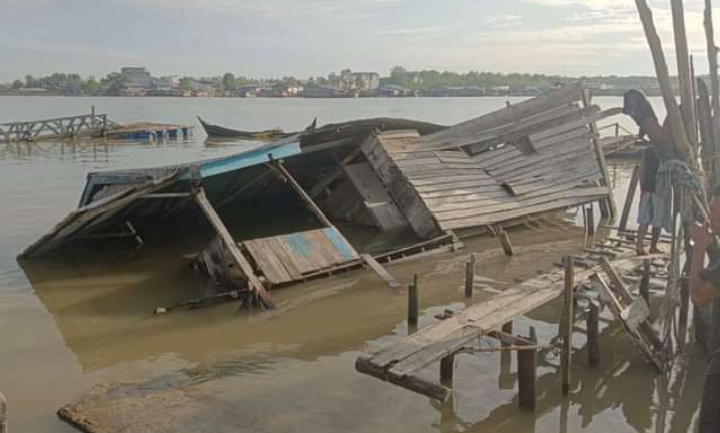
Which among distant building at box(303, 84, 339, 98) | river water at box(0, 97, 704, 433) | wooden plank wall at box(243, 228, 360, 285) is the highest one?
distant building at box(303, 84, 339, 98)

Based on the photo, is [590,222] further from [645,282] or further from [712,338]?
[712,338]

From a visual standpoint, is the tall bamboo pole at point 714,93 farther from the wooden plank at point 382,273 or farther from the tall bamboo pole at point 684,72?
the wooden plank at point 382,273

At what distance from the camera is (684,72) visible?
6184mm

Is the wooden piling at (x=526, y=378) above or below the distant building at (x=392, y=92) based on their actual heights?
below

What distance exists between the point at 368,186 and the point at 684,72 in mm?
8601

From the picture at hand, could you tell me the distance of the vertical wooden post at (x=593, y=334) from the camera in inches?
278

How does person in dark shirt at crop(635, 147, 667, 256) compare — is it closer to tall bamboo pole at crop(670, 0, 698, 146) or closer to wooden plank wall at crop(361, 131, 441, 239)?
tall bamboo pole at crop(670, 0, 698, 146)

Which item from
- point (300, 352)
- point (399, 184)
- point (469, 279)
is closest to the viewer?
point (300, 352)

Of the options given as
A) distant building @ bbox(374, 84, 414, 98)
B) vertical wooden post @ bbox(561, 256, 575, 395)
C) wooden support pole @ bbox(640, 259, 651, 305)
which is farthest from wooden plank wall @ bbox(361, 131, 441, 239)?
distant building @ bbox(374, 84, 414, 98)

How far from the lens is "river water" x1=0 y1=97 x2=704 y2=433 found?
6250mm

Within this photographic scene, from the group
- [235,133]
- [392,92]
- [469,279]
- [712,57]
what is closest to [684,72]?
[712,57]

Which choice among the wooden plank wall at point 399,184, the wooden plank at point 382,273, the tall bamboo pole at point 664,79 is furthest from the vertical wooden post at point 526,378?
the wooden plank wall at point 399,184

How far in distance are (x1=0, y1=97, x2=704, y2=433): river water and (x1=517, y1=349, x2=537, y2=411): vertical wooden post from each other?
0.48 ft

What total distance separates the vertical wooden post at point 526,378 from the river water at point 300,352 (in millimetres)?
146
